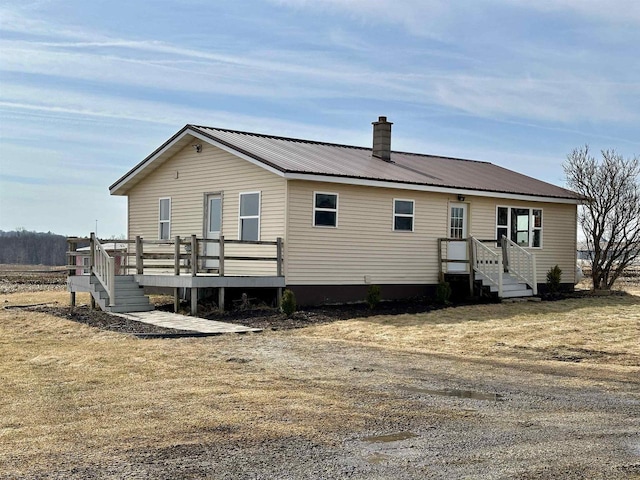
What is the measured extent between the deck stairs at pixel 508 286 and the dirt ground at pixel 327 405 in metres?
5.37

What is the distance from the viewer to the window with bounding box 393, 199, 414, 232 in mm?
20688

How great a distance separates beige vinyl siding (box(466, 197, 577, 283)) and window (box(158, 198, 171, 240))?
8473 millimetres

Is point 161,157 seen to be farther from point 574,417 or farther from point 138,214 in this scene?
point 574,417

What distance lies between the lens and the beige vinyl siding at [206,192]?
19.1 metres

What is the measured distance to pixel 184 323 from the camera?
16.2 m

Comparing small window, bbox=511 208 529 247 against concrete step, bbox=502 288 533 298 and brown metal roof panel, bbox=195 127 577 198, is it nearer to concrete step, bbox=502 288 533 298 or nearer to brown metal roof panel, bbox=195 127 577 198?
brown metal roof panel, bbox=195 127 577 198

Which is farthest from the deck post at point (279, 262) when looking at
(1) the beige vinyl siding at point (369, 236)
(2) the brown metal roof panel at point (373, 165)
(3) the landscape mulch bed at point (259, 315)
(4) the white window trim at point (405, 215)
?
(4) the white window trim at point (405, 215)

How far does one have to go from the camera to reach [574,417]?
773 centimetres

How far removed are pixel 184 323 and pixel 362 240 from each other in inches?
220

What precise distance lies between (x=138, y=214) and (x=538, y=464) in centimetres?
1990

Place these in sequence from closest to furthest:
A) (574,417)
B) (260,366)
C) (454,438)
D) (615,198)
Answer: (454,438) < (574,417) < (260,366) < (615,198)

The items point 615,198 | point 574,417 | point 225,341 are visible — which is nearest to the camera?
point 574,417

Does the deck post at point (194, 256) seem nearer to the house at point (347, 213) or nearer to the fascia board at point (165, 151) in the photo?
the house at point (347, 213)

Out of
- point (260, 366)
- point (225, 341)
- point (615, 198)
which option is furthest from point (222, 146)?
point (615, 198)
